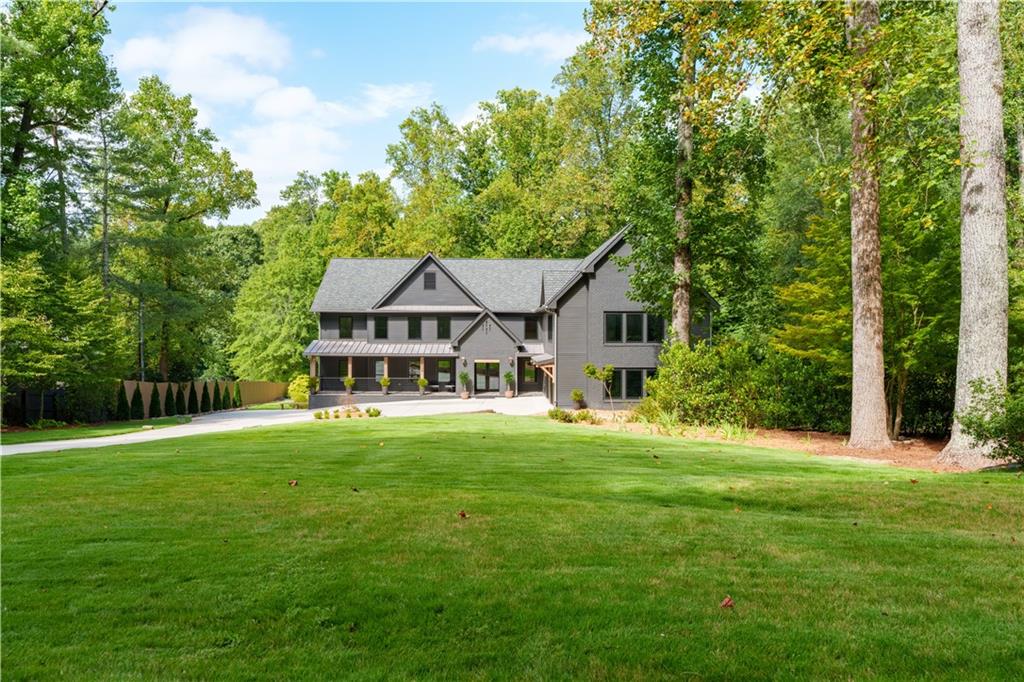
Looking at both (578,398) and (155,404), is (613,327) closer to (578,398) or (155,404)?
(578,398)

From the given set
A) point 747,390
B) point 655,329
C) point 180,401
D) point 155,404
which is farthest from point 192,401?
point 747,390

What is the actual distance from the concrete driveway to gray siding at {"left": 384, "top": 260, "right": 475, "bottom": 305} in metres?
7.03

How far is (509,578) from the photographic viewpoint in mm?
4613

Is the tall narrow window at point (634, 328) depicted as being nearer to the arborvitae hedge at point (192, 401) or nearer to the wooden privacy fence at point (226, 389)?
the arborvitae hedge at point (192, 401)

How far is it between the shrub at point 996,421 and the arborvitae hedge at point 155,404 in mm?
31385

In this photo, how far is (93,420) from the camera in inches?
1045

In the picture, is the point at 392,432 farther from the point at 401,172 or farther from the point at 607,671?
the point at 401,172

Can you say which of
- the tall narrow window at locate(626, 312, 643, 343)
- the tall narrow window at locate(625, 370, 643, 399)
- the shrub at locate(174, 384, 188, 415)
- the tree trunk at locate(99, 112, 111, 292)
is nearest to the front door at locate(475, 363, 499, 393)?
the tall narrow window at locate(625, 370, 643, 399)

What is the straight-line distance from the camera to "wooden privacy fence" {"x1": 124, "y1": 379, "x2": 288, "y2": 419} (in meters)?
30.0

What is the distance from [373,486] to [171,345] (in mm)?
38779

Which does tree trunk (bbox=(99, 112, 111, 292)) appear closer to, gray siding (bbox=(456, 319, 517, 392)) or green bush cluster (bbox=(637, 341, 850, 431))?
gray siding (bbox=(456, 319, 517, 392))

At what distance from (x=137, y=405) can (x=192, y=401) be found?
542 cm

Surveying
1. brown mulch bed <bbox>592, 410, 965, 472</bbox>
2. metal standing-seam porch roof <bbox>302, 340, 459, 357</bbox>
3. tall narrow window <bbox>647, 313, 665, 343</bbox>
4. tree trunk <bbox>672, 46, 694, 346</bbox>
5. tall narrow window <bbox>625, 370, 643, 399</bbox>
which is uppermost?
tree trunk <bbox>672, 46, 694, 346</bbox>

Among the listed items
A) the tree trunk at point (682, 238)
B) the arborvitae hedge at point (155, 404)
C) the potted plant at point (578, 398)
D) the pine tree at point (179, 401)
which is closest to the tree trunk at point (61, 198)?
the arborvitae hedge at point (155, 404)
